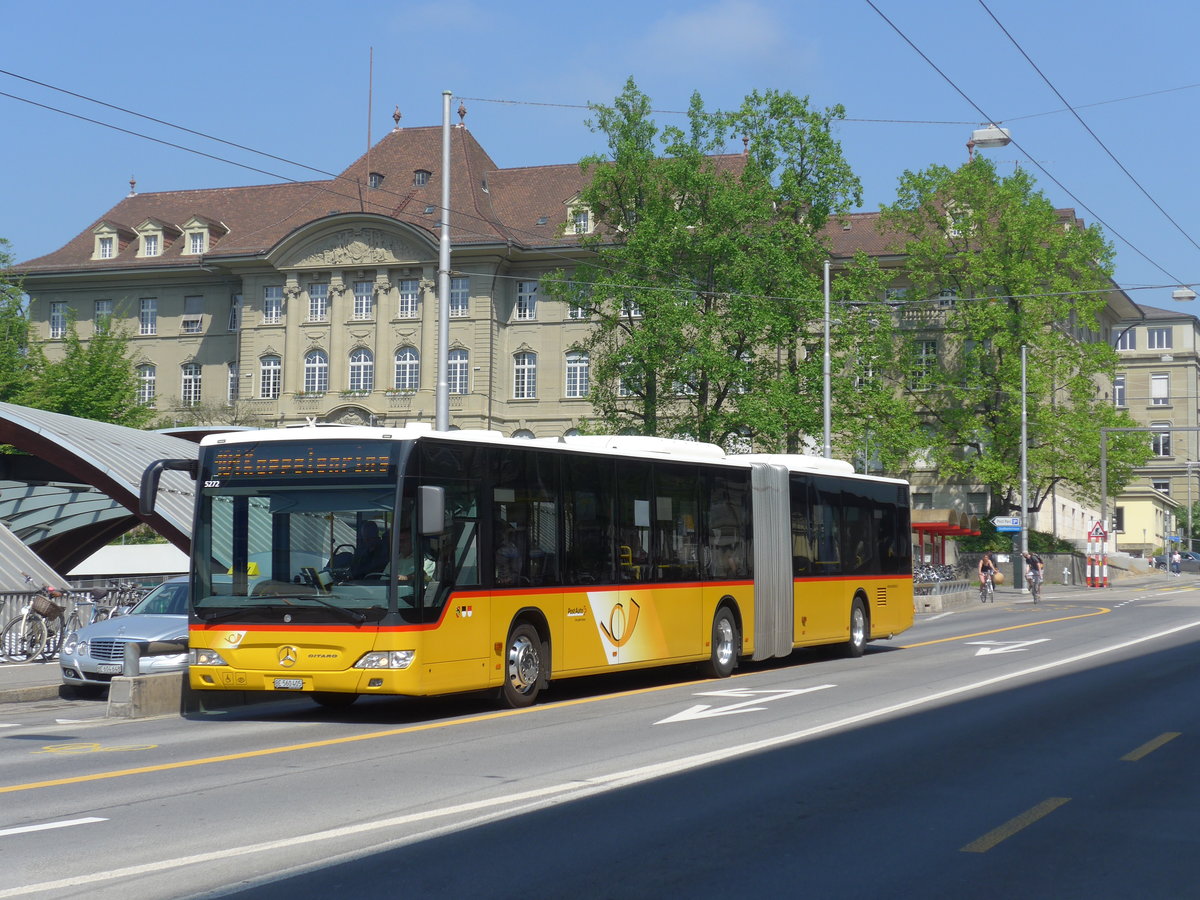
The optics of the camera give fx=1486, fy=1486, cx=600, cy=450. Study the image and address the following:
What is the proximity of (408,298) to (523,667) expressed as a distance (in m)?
58.9

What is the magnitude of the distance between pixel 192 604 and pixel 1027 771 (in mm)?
8022

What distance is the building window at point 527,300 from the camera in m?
73.9

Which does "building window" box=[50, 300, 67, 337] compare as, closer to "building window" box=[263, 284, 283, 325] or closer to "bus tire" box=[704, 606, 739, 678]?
"building window" box=[263, 284, 283, 325]

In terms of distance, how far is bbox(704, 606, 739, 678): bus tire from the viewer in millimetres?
19734

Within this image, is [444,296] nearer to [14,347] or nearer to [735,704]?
[735,704]

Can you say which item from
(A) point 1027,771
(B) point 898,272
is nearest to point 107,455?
(A) point 1027,771

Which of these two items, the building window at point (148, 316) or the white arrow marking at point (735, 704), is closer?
the white arrow marking at point (735, 704)

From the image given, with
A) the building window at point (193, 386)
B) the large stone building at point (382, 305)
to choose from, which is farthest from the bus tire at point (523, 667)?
the building window at point (193, 386)

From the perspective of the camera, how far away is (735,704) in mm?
15969

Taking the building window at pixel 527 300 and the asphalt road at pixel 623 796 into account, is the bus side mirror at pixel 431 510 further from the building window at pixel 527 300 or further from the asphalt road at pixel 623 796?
the building window at pixel 527 300

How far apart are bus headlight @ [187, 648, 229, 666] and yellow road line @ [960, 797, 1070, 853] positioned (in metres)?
8.07

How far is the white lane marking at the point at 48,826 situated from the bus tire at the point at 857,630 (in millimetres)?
16679

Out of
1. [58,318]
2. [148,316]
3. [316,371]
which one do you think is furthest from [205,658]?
[58,318]

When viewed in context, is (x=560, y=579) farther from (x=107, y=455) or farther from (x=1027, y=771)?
(x=107, y=455)
